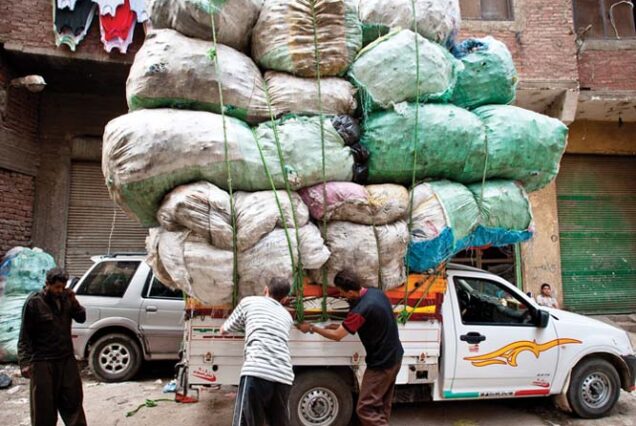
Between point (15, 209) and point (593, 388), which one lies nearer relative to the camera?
point (593, 388)

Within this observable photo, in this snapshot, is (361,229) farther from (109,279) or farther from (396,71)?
(109,279)

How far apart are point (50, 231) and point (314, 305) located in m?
7.15

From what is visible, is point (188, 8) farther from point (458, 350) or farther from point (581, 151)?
point (581, 151)

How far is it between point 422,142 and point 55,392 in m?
3.61

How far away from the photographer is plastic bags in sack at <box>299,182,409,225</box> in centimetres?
362

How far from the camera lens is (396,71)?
387cm

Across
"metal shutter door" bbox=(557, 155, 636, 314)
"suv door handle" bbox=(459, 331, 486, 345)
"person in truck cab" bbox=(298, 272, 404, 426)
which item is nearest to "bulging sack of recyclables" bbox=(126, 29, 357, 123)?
"person in truck cab" bbox=(298, 272, 404, 426)

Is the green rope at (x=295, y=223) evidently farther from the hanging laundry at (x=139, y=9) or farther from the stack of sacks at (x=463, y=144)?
the hanging laundry at (x=139, y=9)

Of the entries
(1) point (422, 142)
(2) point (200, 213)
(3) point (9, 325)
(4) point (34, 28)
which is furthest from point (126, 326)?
(4) point (34, 28)

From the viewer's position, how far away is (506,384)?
4.34 m

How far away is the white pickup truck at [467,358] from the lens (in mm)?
3779

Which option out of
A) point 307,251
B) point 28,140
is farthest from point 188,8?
point 28,140

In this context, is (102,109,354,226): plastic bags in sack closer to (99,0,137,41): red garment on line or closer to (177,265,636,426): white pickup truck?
(177,265,636,426): white pickup truck

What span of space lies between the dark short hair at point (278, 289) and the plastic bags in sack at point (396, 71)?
1.69 m
